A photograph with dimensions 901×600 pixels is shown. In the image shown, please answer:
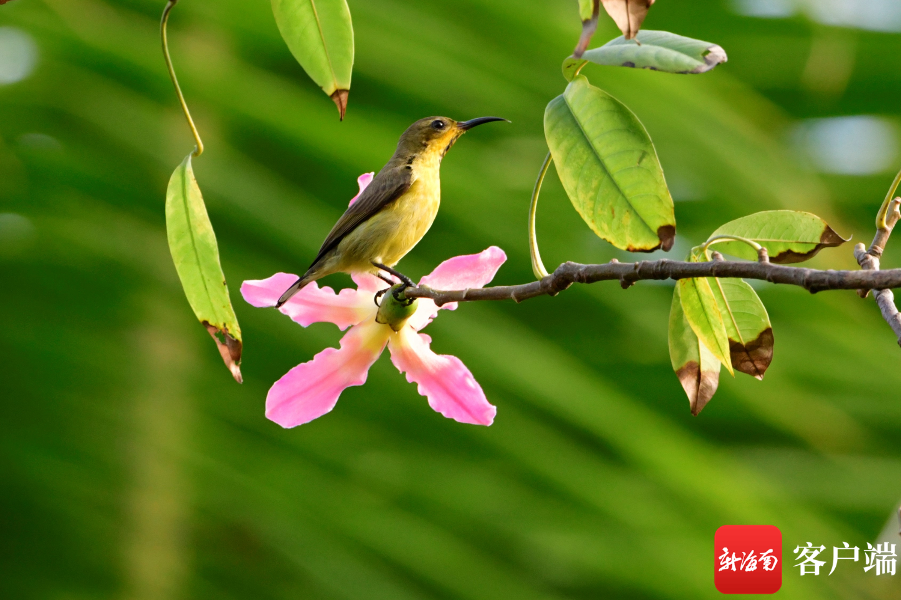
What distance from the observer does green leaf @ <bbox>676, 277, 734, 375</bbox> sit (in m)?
0.89

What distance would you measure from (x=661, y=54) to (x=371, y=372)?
1.24 metres

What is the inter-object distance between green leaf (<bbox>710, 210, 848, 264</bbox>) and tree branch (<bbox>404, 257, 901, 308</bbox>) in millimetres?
109

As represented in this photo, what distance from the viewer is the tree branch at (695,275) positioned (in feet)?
2.03

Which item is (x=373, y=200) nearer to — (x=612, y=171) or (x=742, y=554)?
(x=612, y=171)

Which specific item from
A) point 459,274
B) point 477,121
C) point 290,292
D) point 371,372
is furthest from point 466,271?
point 371,372

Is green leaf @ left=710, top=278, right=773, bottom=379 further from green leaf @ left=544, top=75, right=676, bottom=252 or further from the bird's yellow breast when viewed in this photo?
the bird's yellow breast

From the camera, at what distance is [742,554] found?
184cm

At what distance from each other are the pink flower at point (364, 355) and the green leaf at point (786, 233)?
318 mm

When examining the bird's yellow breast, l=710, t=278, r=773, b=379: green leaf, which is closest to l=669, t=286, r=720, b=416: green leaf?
l=710, t=278, r=773, b=379: green leaf

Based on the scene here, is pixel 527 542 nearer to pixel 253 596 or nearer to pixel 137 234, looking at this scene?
pixel 253 596

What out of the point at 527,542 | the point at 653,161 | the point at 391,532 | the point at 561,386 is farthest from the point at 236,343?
the point at 527,542

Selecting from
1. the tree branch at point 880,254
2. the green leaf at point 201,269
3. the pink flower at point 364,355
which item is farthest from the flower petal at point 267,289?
the tree branch at point 880,254

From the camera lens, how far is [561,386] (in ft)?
5.94

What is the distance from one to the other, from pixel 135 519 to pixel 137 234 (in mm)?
651
